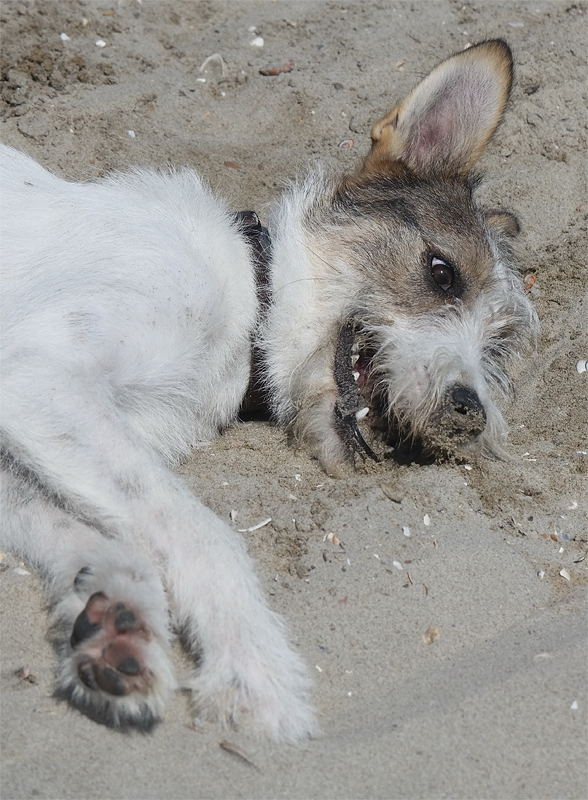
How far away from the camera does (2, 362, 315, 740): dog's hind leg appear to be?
2.93 meters

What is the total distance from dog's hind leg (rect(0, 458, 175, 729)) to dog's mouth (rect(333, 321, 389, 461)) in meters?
1.34

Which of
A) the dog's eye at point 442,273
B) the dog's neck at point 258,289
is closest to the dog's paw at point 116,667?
the dog's neck at point 258,289

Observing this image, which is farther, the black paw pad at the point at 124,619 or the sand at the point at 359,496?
the black paw pad at the point at 124,619

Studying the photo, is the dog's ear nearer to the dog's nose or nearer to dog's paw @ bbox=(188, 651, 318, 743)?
the dog's nose

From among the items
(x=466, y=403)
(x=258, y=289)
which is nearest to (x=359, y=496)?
(x=466, y=403)

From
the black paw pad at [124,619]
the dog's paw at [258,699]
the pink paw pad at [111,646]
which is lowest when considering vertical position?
the dog's paw at [258,699]

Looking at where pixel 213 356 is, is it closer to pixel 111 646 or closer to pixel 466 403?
pixel 466 403

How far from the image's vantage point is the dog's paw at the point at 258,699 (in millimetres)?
2850

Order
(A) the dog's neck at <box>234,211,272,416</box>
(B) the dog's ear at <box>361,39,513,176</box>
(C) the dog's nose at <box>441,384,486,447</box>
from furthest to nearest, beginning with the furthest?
(B) the dog's ear at <box>361,39,513,176</box>
(A) the dog's neck at <box>234,211,272,416</box>
(C) the dog's nose at <box>441,384,486,447</box>

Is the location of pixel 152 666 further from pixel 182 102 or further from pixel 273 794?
pixel 182 102

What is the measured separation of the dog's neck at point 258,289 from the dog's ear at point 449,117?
0.73 meters

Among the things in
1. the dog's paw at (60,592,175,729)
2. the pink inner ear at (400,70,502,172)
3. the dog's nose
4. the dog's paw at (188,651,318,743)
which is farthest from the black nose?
the dog's paw at (60,592,175,729)

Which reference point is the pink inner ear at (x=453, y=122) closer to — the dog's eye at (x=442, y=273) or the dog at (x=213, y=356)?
the dog at (x=213, y=356)

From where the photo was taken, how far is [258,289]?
170 inches
